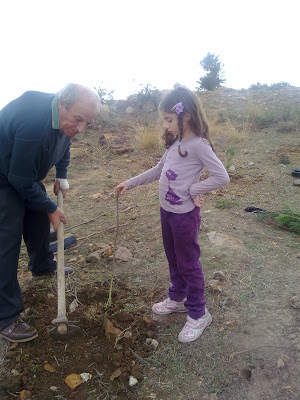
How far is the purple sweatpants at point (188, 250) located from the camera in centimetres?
205

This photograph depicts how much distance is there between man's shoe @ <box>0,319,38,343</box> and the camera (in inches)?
87.2

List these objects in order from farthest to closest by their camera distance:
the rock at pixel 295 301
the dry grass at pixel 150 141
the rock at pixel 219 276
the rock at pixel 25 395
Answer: the dry grass at pixel 150 141 → the rock at pixel 219 276 → the rock at pixel 295 301 → the rock at pixel 25 395

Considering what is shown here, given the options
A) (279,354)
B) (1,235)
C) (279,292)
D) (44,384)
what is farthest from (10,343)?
(279,292)

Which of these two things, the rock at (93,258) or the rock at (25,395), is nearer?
the rock at (25,395)

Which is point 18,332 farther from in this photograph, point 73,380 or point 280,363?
point 280,363

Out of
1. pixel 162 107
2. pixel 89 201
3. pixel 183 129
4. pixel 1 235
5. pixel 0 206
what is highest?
pixel 162 107

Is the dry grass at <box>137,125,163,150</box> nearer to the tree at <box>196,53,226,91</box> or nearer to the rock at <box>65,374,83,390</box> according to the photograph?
Answer: the rock at <box>65,374,83,390</box>

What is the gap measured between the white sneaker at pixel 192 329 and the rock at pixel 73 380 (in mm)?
671

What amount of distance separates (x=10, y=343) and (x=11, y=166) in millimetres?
1207

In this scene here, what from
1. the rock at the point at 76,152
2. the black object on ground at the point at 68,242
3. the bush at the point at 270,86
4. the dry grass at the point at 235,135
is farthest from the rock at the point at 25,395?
the bush at the point at 270,86

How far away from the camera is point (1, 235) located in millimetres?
2240

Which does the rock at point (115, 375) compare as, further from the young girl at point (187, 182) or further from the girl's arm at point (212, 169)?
the girl's arm at point (212, 169)

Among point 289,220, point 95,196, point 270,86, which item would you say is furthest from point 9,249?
point 270,86

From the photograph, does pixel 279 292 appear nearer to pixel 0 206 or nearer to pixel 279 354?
pixel 279 354
